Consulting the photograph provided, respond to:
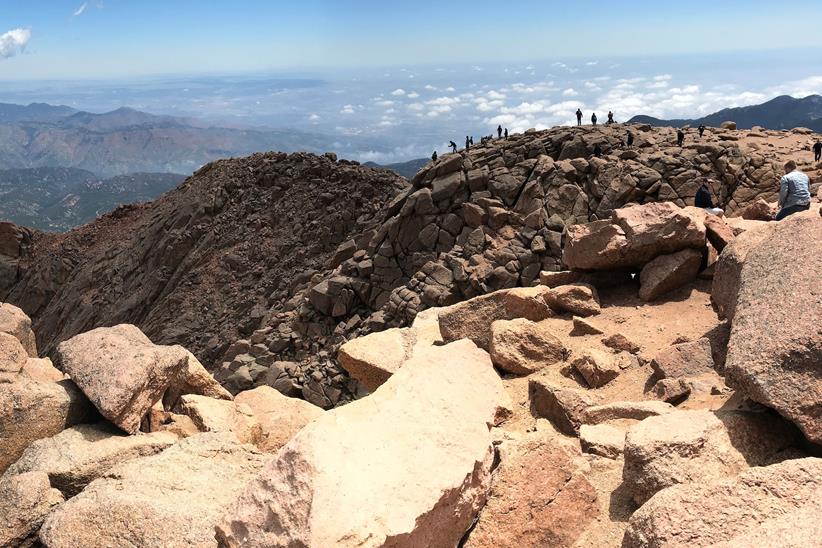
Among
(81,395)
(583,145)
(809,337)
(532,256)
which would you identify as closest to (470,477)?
(809,337)

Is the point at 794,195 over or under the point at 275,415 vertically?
over

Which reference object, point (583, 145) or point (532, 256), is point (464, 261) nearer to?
point (532, 256)

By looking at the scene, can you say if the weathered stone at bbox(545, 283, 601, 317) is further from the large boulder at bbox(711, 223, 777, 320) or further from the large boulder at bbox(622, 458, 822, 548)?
the large boulder at bbox(622, 458, 822, 548)

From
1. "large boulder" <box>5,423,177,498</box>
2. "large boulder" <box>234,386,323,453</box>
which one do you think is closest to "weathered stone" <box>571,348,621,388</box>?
"large boulder" <box>234,386,323,453</box>

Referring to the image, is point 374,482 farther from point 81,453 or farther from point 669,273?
point 669,273

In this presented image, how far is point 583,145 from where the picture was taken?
27.2 metres

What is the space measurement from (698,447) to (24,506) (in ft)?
24.9

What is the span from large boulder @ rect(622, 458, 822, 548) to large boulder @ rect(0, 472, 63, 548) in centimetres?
664

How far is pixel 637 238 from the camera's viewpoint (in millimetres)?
12633

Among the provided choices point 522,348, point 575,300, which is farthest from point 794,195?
point 522,348

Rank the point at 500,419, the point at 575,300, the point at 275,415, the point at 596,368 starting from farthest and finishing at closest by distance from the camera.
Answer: the point at 575,300
the point at 275,415
the point at 596,368
the point at 500,419

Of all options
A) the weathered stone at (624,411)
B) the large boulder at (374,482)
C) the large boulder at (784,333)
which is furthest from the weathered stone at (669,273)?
the large boulder at (374,482)

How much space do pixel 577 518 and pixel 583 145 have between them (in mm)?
23581

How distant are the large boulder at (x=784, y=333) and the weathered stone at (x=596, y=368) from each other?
3.24 m
